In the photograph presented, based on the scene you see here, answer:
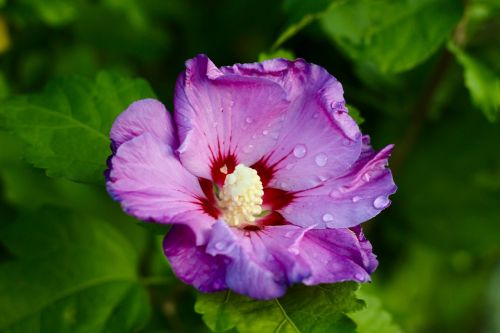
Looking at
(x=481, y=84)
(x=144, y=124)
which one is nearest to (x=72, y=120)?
(x=144, y=124)

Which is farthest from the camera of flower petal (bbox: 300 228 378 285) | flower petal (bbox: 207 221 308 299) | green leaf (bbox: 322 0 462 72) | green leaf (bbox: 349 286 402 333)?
green leaf (bbox: 322 0 462 72)

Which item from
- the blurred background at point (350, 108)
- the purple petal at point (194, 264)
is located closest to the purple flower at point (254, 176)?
the purple petal at point (194, 264)

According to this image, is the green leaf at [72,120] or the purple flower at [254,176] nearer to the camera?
the purple flower at [254,176]

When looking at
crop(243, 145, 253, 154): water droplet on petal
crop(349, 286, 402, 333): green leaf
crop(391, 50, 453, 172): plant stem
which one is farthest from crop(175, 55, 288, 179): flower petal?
crop(391, 50, 453, 172): plant stem

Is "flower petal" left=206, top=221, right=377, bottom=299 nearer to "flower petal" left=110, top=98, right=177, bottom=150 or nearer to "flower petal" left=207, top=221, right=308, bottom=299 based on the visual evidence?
"flower petal" left=207, top=221, right=308, bottom=299

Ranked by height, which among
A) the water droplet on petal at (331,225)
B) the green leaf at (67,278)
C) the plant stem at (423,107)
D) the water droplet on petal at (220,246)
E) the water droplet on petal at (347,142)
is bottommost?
the green leaf at (67,278)

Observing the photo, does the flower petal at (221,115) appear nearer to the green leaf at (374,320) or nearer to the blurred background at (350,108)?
the blurred background at (350,108)

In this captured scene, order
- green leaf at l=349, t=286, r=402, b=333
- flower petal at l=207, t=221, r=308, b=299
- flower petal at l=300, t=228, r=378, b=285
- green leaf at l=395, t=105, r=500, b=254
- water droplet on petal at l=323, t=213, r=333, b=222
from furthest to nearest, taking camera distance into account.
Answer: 1. green leaf at l=395, t=105, r=500, b=254
2. green leaf at l=349, t=286, r=402, b=333
3. water droplet on petal at l=323, t=213, r=333, b=222
4. flower petal at l=300, t=228, r=378, b=285
5. flower petal at l=207, t=221, r=308, b=299

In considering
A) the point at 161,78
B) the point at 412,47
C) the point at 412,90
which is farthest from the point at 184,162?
the point at 161,78
